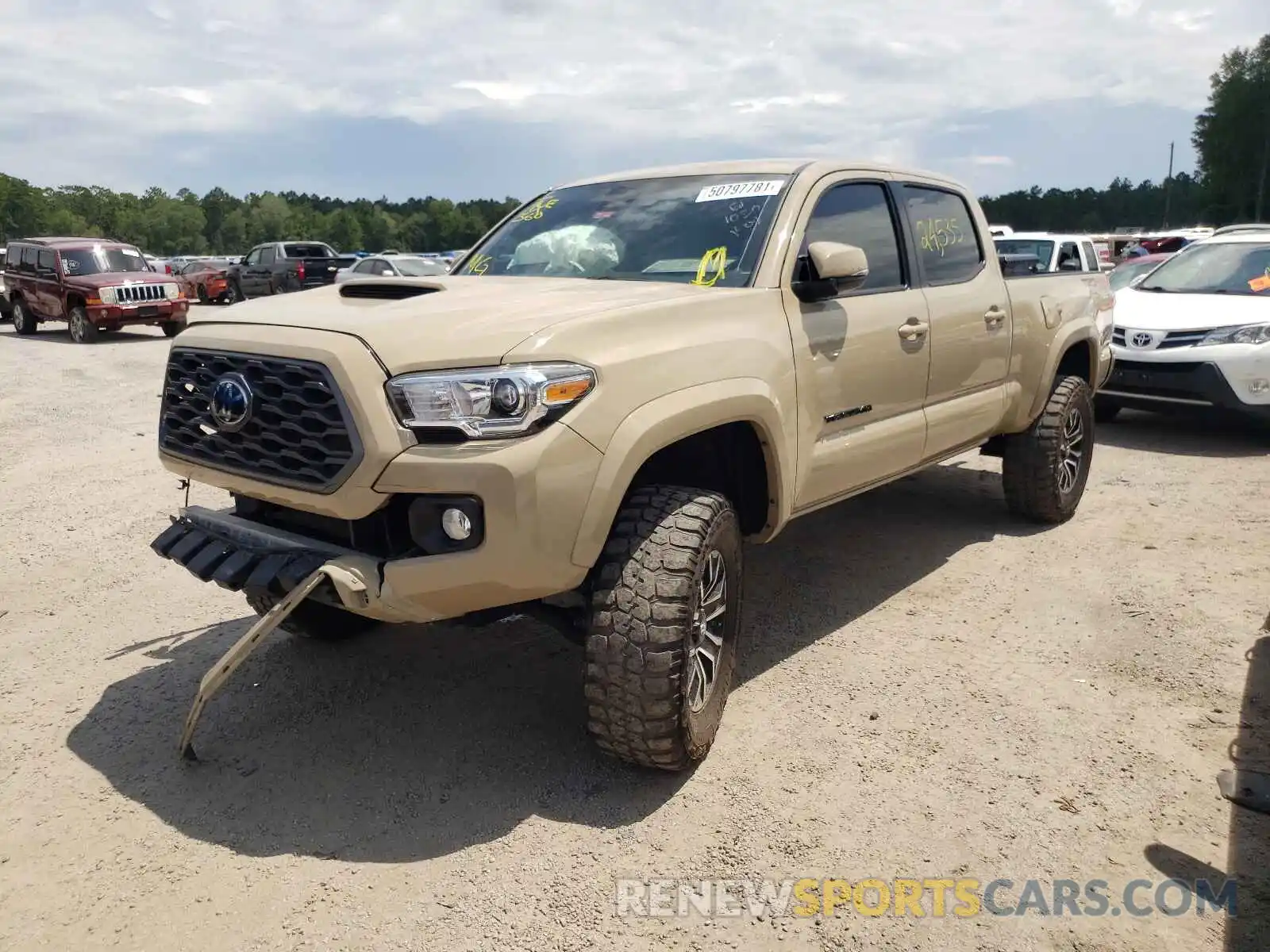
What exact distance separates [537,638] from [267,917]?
1.84 metres

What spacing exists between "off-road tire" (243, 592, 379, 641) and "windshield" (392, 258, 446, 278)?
1529 cm

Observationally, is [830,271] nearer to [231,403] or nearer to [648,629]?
[648,629]

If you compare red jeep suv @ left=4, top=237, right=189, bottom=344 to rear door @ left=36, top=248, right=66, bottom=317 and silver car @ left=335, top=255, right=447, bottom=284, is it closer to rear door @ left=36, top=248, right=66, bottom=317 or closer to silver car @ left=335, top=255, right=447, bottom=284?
rear door @ left=36, top=248, right=66, bottom=317

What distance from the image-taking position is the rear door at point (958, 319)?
4.47 m

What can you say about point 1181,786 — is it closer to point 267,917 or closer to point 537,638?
point 537,638

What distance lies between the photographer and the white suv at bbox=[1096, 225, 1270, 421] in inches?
303

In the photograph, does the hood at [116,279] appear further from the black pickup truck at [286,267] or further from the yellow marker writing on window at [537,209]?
the yellow marker writing on window at [537,209]

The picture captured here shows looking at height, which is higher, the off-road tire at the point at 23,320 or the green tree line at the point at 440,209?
the green tree line at the point at 440,209

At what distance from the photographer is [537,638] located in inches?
166

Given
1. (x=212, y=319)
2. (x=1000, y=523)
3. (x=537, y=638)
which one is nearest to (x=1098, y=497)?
(x=1000, y=523)

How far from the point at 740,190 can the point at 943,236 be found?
1.42 meters

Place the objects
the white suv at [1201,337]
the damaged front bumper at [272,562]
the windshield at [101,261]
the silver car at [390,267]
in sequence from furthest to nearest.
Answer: the silver car at [390,267], the windshield at [101,261], the white suv at [1201,337], the damaged front bumper at [272,562]

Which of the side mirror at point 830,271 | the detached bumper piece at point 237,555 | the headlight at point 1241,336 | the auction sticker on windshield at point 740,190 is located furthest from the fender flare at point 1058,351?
the detached bumper piece at point 237,555

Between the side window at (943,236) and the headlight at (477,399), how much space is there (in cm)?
255
